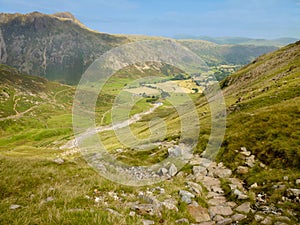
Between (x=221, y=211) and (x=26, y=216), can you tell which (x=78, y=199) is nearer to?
(x=26, y=216)

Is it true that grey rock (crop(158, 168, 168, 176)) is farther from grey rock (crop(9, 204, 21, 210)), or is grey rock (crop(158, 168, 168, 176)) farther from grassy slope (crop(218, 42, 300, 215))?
grey rock (crop(9, 204, 21, 210))

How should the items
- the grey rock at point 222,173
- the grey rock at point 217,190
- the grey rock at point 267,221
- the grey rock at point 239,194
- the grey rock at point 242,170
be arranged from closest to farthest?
the grey rock at point 267,221 < the grey rock at point 239,194 < the grey rock at point 217,190 < the grey rock at point 242,170 < the grey rock at point 222,173

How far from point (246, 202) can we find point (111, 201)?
8.22 meters

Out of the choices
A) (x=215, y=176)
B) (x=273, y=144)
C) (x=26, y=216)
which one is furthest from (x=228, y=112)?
(x=26, y=216)

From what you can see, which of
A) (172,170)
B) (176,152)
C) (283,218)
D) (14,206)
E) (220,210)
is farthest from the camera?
(176,152)

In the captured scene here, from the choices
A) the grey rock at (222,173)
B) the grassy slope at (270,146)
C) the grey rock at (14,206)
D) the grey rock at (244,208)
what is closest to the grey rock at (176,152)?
the grassy slope at (270,146)

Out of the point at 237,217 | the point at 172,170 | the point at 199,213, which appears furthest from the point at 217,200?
the point at 172,170

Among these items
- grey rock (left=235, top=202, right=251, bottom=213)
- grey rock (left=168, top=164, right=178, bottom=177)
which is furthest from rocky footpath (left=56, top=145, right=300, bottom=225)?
grey rock (left=168, top=164, right=178, bottom=177)

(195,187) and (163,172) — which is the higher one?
(195,187)

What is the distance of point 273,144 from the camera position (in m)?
23.5

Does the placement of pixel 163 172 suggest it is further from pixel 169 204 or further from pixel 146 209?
pixel 146 209

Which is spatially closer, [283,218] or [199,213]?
[283,218]

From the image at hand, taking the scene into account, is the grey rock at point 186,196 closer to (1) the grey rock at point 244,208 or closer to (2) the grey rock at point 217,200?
(2) the grey rock at point 217,200

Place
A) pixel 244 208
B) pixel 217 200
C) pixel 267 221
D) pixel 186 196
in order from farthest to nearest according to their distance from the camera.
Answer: pixel 217 200 → pixel 186 196 → pixel 244 208 → pixel 267 221
